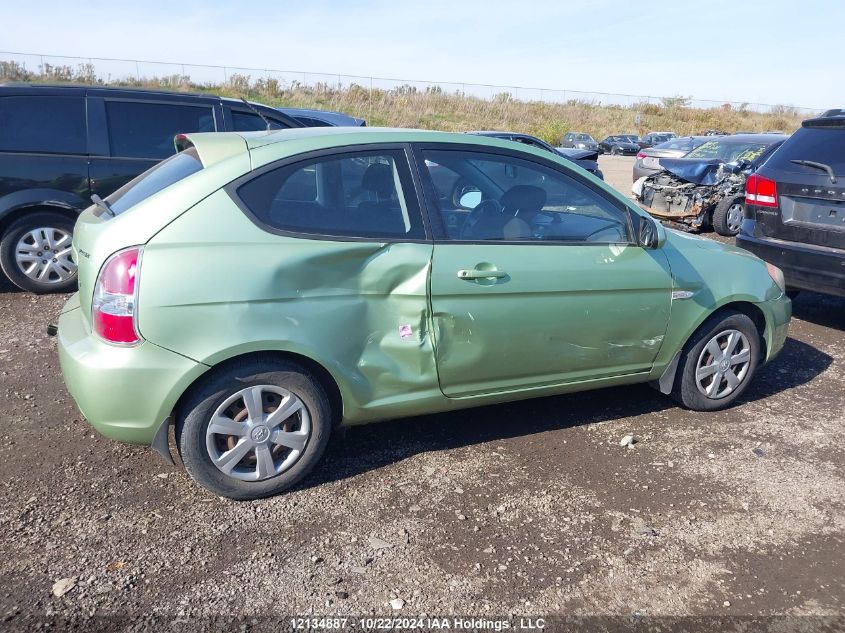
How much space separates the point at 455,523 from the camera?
3236 mm

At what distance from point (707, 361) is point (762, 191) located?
241 centimetres

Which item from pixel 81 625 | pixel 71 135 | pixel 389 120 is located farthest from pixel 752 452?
pixel 389 120

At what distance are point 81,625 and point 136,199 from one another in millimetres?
1860

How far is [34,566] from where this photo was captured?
283cm

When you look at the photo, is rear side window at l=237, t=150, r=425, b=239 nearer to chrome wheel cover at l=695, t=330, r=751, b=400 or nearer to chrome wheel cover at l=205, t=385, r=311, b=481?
chrome wheel cover at l=205, t=385, r=311, b=481

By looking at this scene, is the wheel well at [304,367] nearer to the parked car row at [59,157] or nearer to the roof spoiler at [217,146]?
the roof spoiler at [217,146]

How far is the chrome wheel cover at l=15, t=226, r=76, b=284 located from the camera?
6363 millimetres

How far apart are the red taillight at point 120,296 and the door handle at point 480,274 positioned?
4.82ft

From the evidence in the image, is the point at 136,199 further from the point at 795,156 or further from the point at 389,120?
the point at 389,120

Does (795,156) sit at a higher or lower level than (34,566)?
higher

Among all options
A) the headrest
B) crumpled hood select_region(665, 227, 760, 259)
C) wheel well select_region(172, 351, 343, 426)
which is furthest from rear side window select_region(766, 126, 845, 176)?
wheel well select_region(172, 351, 343, 426)

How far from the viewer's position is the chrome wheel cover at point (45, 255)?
20.9ft

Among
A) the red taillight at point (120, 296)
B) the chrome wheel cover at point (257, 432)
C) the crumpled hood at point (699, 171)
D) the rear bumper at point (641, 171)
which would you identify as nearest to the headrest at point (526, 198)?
the chrome wheel cover at point (257, 432)

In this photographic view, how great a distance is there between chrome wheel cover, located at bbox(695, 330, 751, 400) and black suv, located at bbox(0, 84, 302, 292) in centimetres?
516
